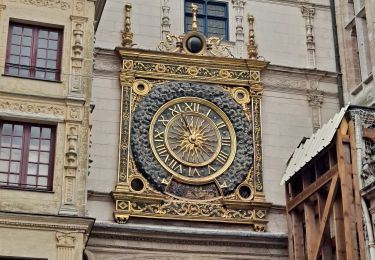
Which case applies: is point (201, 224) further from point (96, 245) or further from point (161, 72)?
point (161, 72)

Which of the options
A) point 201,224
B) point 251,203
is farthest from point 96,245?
point 251,203

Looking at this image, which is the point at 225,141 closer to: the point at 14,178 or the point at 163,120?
the point at 163,120

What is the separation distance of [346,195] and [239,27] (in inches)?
278

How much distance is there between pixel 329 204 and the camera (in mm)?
17125

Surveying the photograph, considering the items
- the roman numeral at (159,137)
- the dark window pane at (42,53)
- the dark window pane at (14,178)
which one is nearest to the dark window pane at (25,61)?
the dark window pane at (42,53)

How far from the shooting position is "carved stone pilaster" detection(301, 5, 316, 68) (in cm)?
2227

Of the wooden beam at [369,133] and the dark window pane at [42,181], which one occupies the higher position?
the wooden beam at [369,133]

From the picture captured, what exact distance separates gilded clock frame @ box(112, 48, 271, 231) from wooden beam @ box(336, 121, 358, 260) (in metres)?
3.56

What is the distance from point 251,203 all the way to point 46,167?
5.83 m

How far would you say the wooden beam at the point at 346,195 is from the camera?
16.2 meters

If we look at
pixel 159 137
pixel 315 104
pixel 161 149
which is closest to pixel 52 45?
pixel 159 137

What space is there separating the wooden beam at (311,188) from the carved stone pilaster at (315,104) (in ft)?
9.16

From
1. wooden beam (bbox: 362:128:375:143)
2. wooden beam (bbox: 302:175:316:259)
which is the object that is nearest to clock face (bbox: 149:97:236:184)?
wooden beam (bbox: 302:175:316:259)

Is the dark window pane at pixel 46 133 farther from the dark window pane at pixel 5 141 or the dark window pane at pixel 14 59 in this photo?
the dark window pane at pixel 14 59
